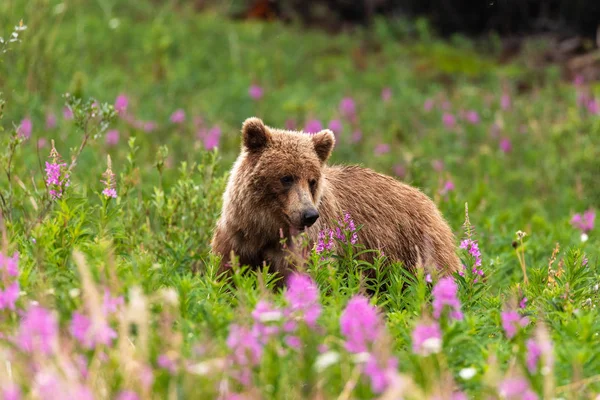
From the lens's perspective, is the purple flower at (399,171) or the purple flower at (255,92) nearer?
the purple flower at (399,171)

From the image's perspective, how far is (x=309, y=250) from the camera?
5.55m

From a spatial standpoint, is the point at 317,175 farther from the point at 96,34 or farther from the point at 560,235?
the point at 96,34

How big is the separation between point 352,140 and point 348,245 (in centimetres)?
707

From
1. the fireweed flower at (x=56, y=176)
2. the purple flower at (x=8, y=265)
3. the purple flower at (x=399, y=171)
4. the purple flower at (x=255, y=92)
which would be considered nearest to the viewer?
the purple flower at (x=8, y=265)

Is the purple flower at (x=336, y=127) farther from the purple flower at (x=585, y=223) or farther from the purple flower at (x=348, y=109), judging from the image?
the purple flower at (x=585, y=223)

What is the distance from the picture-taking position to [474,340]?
3.62 meters

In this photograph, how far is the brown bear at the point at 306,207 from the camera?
5.71 metres

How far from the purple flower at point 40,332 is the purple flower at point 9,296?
443mm

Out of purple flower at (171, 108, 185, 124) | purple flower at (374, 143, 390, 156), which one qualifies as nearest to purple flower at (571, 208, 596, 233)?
purple flower at (374, 143, 390, 156)

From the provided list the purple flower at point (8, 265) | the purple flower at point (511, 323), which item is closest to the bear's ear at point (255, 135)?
the purple flower at point (8, 265)

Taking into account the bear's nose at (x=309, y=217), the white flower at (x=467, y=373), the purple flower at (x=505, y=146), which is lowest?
the purple flower at (x=505, y=146)

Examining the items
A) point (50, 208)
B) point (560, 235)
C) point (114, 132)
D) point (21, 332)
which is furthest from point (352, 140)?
point (21, 332)

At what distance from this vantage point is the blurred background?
9523 mm

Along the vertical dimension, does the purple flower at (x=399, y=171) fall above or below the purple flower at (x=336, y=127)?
below
